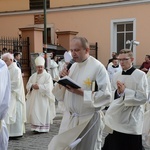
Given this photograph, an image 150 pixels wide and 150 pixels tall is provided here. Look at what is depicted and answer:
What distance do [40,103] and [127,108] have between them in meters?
3.79

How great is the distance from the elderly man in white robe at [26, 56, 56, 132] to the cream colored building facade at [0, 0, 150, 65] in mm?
11754

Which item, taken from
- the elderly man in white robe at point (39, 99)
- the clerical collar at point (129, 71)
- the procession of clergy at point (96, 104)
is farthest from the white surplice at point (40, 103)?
the clerical collar at point (129, 71)

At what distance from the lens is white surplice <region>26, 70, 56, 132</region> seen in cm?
900

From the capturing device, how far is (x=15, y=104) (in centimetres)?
829

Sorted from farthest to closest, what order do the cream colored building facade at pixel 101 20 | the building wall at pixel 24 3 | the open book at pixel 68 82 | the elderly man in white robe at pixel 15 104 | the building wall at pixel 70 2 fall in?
1. the building wall at pixel 24 3
2. the building wall at pixel 70 2
3. the cream colored building facade at pixel 101 20
4. the elderly man in white robe at pixel 15 104
5. the open book at pixel 68 82

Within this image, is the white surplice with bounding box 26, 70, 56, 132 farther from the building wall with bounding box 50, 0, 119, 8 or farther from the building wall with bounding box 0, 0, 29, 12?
the building wall with bounding box 0, 0, 29, 12

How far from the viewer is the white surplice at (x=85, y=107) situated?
4.70m

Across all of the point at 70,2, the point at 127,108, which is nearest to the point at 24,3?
the point at 70,2

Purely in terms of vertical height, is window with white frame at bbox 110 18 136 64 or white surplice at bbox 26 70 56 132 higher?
window with white frame at bbox 110 18 136 64

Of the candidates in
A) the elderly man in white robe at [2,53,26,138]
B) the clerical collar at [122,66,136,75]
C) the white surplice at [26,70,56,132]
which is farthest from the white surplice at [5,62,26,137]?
the clerical collar at [122,66,136,75]

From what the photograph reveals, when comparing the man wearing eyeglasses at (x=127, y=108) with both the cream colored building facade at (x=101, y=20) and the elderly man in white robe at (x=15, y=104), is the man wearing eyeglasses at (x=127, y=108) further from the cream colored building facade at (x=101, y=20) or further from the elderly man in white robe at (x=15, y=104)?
the cream colored building facade at (x=101, y=20)

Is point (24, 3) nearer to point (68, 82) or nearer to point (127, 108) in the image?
point (127, 108)

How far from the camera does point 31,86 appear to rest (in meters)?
9.09

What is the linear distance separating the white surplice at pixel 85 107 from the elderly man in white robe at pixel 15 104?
3.30 metres
